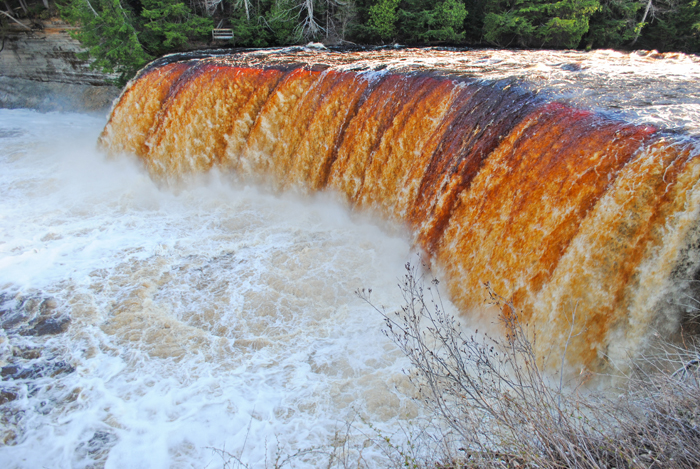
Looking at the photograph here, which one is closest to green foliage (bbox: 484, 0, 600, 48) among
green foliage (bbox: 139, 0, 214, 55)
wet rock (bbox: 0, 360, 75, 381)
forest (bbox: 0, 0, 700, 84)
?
forest (bbox: 0, 0, 700, 84)

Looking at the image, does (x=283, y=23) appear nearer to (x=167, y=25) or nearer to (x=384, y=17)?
(x=384, y=17)

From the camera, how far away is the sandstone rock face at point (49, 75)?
14484mm

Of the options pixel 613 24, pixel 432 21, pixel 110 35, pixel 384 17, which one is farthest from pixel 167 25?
pixel 613 24

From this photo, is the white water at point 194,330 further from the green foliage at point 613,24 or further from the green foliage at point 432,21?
the green foliage at point 613,24

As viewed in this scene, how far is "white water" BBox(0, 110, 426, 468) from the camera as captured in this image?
3.68 meters

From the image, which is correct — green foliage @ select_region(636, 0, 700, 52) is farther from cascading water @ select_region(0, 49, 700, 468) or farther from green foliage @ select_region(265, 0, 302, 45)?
green foliage @ select_region(265, 0, 302, 45)

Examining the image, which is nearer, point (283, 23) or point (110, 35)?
point (110, 35)

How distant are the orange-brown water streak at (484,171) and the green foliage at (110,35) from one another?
3993mm

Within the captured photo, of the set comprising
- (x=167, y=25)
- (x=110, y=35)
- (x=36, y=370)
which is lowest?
(x=36, y=370)

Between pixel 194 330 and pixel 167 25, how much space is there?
11.0 metres

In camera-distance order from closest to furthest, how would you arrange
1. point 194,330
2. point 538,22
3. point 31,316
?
point 194,330 < point 31,316 < point 538,22

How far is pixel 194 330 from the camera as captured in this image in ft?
15.6

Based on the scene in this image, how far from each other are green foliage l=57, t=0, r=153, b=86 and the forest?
0.03 m

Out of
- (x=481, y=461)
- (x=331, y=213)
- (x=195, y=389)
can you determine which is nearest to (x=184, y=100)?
(x=331, y=213)
